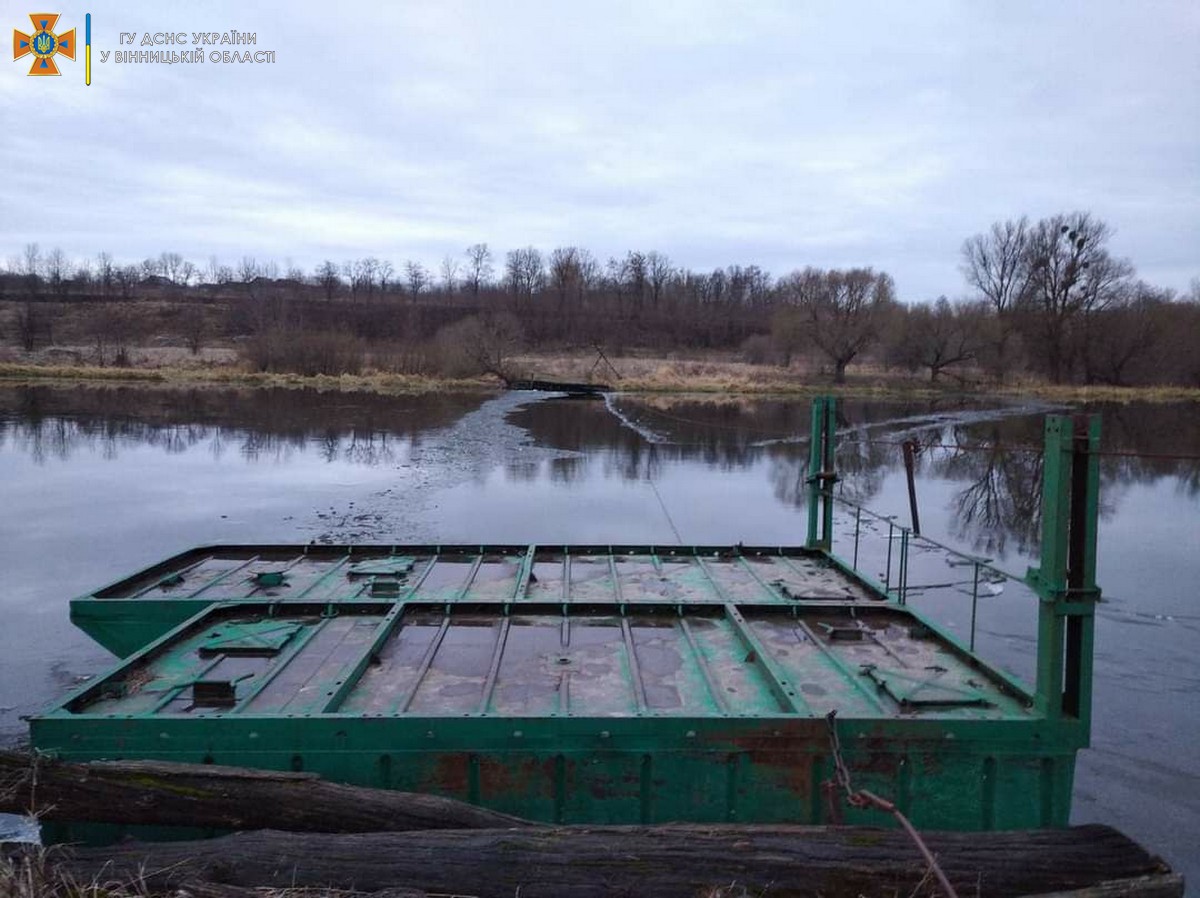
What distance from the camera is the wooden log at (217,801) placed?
4363 mm

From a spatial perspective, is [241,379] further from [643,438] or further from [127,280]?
[127,280]

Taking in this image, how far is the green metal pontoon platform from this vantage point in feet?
16.2

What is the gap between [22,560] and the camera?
12578 millimetres

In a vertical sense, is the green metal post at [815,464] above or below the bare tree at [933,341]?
below

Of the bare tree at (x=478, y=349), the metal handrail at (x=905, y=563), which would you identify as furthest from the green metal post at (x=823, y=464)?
the bare tree at (x=478, y=349)

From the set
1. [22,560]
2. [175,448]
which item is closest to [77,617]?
[22,560]

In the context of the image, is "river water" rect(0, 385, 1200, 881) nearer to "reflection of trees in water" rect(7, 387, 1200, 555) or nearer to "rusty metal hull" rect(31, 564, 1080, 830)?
"reflection of trees in water" rect(7, 387, 1200, 555)

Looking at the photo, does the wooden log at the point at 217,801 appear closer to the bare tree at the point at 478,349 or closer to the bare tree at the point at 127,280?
the bare tree at the point at 478,349

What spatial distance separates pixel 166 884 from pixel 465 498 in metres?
14.6

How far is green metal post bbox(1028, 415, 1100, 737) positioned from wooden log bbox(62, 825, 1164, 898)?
A: 42.6 inches

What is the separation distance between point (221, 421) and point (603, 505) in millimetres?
20478

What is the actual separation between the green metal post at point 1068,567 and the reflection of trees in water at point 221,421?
1965 centimetres

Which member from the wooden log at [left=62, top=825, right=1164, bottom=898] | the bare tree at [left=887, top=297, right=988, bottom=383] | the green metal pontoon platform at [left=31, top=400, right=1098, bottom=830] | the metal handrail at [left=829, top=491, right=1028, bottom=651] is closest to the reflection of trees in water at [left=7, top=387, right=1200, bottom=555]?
the metal handrail at [left=829, top=491, right=1028, bottom=651]

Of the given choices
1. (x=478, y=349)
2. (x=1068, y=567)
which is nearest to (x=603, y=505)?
(x=1068, y=567)
